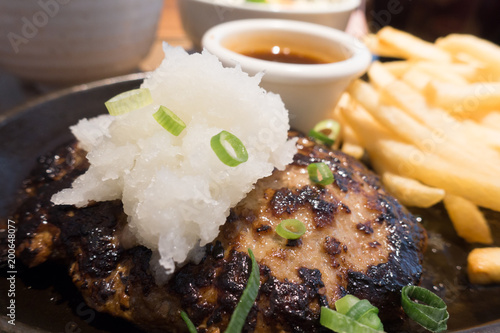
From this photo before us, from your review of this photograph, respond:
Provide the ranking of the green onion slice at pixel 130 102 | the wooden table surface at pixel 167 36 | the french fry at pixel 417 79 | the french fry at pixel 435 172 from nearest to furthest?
the green onion slice at pixel 130 102
the french fry at pixel 435 172
the french fry at pixel 417 79
the wooden table surface at pixel 167 36

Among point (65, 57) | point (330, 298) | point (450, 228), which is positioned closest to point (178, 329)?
point (330, 298)

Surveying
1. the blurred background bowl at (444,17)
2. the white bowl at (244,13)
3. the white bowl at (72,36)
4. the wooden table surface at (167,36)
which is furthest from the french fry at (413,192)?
the blurred background bowl at (444,17)

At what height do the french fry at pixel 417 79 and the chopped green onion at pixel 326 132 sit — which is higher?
the french fry at pixel 417 79

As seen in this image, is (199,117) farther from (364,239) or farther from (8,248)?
(8,248)

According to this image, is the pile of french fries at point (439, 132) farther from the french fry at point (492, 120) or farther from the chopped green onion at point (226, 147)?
the chopped green onion at point (226, 147)

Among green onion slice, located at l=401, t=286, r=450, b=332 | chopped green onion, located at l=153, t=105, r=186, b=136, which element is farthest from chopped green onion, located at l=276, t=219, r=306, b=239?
chopped green onion, located at l=153, t=105, r=186, b=136

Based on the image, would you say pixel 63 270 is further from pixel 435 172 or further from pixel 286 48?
pixel 286 48

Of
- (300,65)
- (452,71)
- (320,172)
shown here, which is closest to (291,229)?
(320,172)

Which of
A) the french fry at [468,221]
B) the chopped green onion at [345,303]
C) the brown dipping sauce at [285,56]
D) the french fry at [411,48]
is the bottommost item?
the french fry at [468,221]
